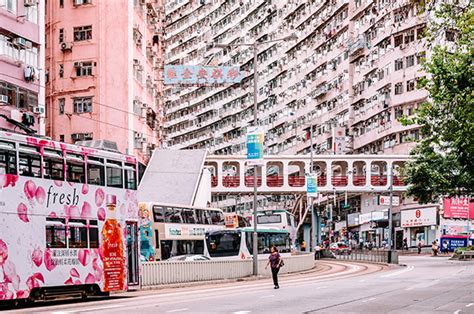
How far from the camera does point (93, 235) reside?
27.8 m

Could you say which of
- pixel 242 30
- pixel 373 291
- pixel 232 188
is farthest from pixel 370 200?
pixel 373 291

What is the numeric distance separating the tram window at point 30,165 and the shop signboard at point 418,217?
60.6m

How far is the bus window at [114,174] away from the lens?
2844cm

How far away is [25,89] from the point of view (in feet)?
142

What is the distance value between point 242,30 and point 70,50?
67572 mm

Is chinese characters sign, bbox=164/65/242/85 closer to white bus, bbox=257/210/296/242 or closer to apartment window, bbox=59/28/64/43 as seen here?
white bus, bbox=257/210/296/242

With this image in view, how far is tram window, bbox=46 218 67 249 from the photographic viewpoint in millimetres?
25625

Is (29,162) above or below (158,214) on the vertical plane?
above

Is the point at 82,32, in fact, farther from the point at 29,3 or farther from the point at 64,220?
the point at 64,220

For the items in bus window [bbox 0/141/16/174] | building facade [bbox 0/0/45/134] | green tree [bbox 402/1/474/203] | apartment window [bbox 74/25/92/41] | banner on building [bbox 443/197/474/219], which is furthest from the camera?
banner on building [bbox 443/197/474/219]

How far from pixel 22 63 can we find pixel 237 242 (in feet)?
55.7

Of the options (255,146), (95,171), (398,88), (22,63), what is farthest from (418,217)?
(95,171)

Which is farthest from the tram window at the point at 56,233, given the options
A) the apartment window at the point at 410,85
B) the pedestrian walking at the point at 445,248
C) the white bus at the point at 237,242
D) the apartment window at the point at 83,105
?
the apartment window at the point at 410,85

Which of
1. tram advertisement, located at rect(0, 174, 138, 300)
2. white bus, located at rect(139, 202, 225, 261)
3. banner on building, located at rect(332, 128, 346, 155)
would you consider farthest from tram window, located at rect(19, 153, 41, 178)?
banner on building, located at rect(332, 128, 346, 155)
